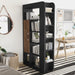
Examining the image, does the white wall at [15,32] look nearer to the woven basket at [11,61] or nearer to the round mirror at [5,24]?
the round mirror at [5,24]

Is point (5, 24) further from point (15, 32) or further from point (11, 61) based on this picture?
point (11, 61)

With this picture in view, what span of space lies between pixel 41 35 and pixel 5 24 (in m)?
1.13

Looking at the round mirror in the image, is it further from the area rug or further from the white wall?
the area rug

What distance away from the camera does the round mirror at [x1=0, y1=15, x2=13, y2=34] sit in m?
4.12

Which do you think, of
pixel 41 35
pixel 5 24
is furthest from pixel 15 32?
pixel 41 35

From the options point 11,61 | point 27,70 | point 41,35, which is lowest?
point 27,70

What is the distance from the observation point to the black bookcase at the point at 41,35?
12.6ft

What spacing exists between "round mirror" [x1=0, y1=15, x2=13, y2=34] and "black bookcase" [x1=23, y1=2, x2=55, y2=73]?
50 centimetres

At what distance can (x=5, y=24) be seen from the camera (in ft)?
13.7

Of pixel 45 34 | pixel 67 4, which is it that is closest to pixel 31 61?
pixel 45 34

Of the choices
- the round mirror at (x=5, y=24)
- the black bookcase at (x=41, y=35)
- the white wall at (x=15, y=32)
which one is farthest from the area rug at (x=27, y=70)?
the round mirror at (x=5, y=24)

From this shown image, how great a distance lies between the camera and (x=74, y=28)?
6398 millimetres

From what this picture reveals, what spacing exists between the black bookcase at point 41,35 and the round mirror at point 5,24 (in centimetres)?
50

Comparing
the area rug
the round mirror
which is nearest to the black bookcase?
the area rug
